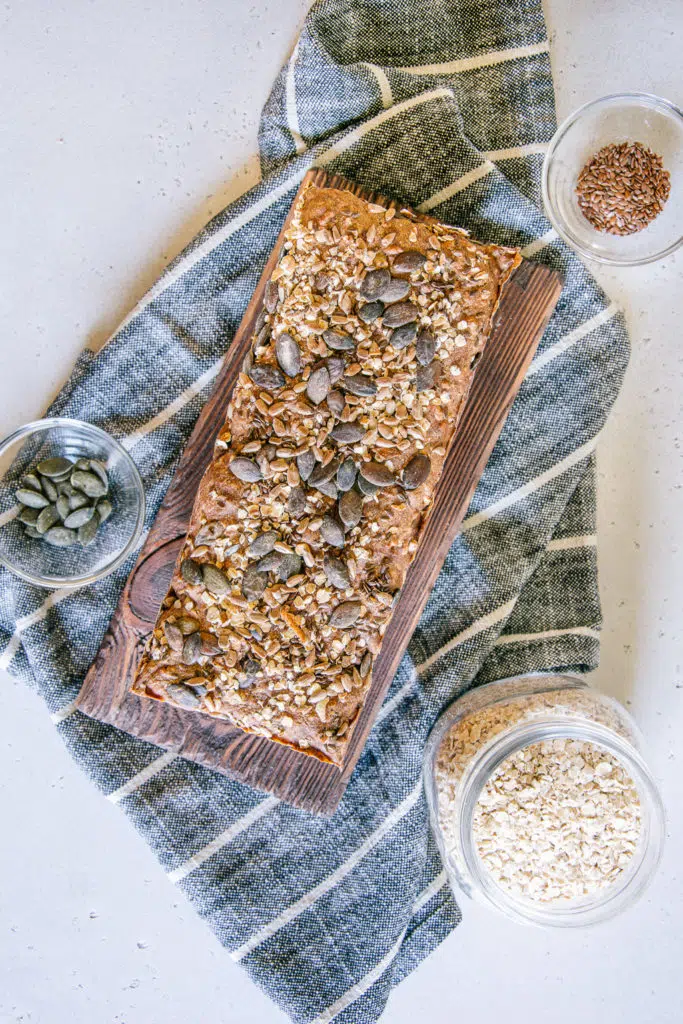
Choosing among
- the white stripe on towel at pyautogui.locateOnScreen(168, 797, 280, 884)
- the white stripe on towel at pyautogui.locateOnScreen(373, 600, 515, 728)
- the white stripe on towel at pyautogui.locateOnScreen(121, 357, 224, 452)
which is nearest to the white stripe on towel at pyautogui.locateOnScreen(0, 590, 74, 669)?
the white stripe on towel at pyautogui.locateOnScreen(121, 357, 224, 452)

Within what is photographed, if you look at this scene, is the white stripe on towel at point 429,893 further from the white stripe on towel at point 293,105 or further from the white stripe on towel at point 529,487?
the white stripe on towel at point 293,105

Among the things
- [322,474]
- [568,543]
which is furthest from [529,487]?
[322,474]

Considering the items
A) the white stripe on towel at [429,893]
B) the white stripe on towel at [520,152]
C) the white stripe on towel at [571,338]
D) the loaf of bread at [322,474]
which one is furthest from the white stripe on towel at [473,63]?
the white stripe on towel at [429,893]

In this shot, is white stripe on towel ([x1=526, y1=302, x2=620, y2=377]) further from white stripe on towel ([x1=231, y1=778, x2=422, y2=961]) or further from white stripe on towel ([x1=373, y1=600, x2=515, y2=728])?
white stripe on towel ([x1=231, y1=778, x2=422, y2=961])

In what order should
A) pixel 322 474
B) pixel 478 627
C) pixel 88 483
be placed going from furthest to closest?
pixel 478 627, pixel 88 483, pixel 322 474

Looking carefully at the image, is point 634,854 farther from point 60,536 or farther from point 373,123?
point 373,123

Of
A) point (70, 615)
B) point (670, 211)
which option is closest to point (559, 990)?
point (70, 615)

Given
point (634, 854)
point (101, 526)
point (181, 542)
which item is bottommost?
point (634, 854)
